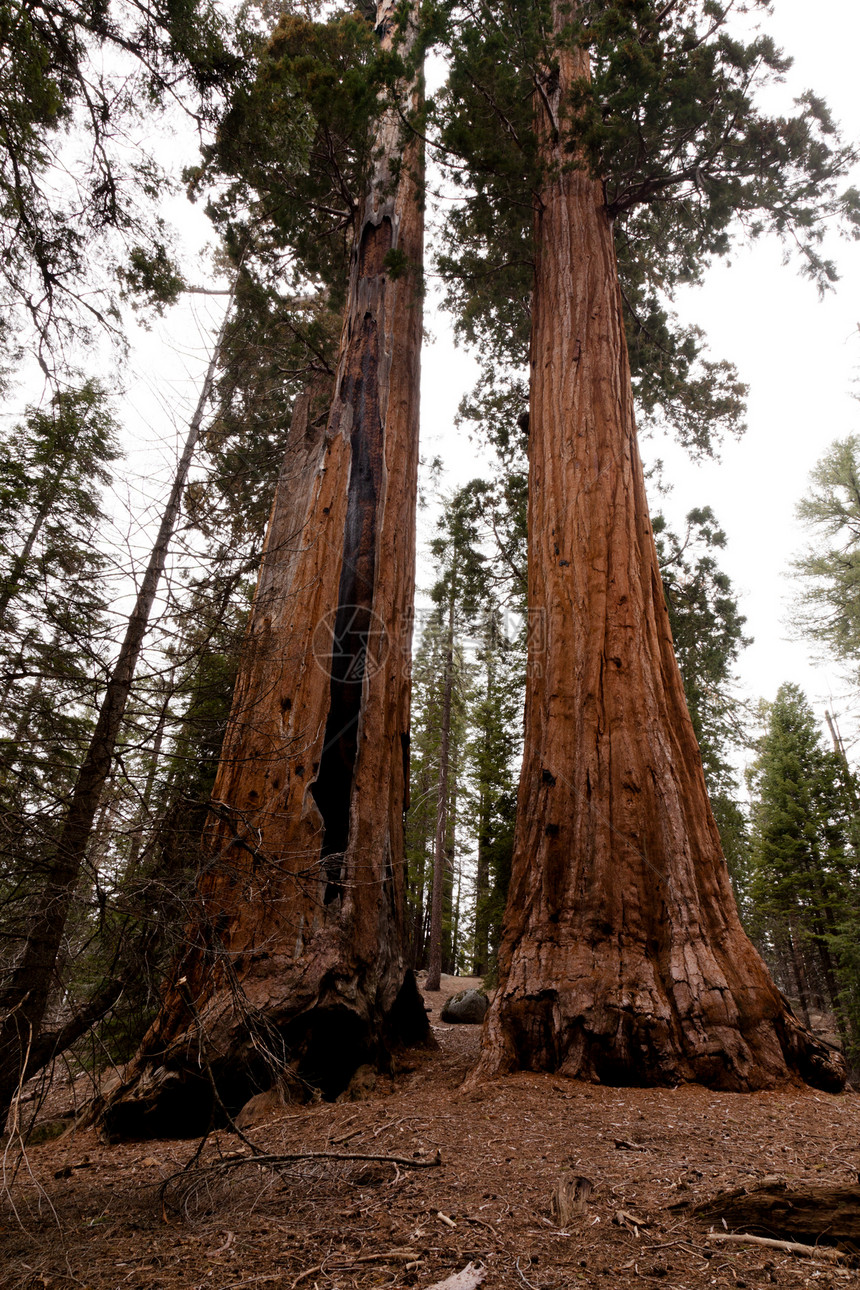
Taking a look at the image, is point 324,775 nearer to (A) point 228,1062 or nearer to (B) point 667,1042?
(A) point 228,1062

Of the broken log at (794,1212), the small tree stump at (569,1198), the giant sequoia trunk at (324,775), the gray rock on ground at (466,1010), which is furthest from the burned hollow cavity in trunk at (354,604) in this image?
the gray rock on ground at (466,1010)

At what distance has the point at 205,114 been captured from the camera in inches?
166

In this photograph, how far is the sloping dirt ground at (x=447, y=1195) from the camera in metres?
1.64

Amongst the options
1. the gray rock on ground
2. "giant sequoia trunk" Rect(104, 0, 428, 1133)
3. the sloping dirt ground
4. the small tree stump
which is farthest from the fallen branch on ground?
the gray rock on ground

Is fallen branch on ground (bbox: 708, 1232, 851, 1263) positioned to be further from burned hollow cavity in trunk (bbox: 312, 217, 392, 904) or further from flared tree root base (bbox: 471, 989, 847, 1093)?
burned hollow cavity in trunk (bbox: 312, 217, 392, 904)

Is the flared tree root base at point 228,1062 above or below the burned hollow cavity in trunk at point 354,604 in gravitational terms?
below

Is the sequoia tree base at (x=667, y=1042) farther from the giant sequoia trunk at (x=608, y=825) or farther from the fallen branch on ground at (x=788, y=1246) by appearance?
the fallen branch on ground at (x=788, y=1246)

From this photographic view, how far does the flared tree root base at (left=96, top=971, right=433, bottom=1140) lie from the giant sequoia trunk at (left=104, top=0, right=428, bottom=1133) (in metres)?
0.01

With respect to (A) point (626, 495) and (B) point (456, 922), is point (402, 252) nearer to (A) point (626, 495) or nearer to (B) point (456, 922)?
(A) point (626, 495)

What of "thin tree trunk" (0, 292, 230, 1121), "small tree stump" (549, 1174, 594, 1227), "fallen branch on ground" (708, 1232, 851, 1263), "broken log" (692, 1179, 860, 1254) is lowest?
"small tree stump" (549, 1174, 594, 1227)

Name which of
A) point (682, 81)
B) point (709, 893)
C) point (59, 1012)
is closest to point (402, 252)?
point (682, 81)

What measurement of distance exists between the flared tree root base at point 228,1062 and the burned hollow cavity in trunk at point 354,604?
779 mm

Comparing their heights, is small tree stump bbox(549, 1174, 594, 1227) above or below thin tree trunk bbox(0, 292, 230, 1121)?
below

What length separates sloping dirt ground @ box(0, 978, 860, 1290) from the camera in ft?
5.38
